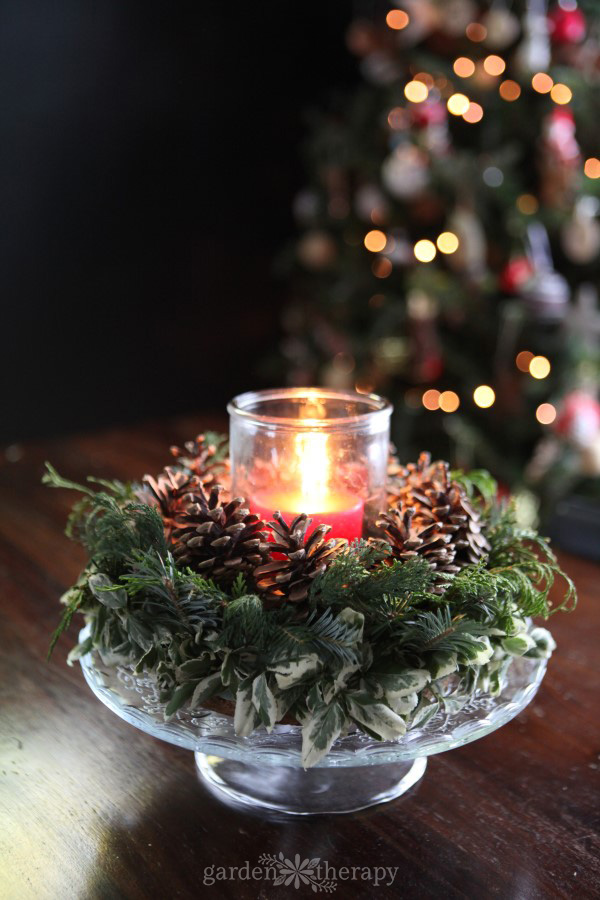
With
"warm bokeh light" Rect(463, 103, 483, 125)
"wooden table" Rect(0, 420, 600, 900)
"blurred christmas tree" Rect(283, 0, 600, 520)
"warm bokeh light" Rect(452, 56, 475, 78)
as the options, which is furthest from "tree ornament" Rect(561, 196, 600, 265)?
"wooden table" Rect(0, 420, 600, 900)

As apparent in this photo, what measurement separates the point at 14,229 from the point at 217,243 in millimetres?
681

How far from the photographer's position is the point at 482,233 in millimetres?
2307

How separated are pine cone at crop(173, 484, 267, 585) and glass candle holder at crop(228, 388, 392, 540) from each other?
51 millimetres

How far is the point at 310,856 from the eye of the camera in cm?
57

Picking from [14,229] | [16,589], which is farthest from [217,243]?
[16,589]

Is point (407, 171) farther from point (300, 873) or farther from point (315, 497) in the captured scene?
point (300, 873)

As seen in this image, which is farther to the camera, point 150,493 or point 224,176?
point 224,176

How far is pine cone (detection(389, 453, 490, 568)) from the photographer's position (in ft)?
2.25

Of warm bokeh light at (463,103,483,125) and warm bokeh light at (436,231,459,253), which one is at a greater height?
warm bokeh light at (463,103,483,125)

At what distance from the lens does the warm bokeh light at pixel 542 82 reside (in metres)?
2.22

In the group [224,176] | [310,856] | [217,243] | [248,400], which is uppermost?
[224,176]

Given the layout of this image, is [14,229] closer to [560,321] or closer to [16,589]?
[560,321]

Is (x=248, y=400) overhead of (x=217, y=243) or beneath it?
beneath

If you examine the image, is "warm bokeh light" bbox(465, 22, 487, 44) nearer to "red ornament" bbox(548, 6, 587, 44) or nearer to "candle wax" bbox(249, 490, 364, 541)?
"red ornament" bbox(548, 6, 587, 44)
